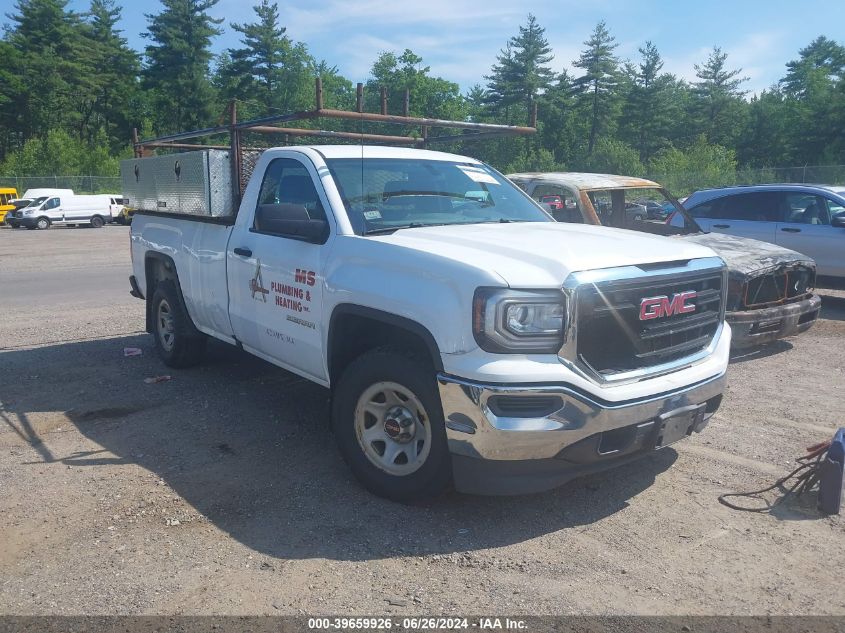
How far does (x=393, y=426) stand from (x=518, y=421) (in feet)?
2.69

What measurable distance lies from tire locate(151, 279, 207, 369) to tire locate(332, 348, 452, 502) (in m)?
2.96

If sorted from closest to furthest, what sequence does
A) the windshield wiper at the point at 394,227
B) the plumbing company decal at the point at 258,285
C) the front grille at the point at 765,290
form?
1. the windshield wiper at the point at 394,227
2. the plumbing company decal at the point at 258,285
3. the front grille at the point at 765,290

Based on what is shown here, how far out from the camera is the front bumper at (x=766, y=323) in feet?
23.6

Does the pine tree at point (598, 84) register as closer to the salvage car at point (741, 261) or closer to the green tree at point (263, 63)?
the green tree at point (263, 63)

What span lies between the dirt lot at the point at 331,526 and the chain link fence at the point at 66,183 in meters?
54.6

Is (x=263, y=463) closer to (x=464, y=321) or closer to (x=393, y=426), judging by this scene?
(x=393, y=426)

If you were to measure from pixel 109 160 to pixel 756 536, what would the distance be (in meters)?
65.6

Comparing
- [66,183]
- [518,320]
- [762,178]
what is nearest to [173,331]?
[518,320]

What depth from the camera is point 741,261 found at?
Result: 7.52 metres

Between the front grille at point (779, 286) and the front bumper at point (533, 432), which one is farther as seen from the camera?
the front grille at point (779, 286)

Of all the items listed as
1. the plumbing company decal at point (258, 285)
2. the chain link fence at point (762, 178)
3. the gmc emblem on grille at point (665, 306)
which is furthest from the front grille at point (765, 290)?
the chain link fence at point (762, 178)

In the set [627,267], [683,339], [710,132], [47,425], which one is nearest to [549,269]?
[627,267]

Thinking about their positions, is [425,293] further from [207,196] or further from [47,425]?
[47,425]

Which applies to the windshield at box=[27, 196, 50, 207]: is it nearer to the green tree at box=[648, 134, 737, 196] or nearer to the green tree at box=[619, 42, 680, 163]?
the green tree at box=[648, 134, 737, 196]
